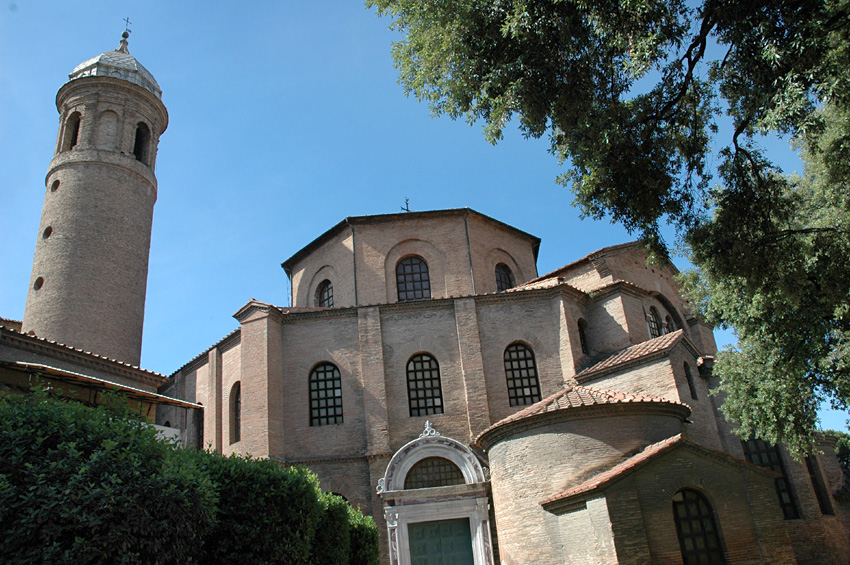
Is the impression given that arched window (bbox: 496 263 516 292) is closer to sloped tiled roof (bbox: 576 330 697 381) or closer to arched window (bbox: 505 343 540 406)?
arched window (bbox: 505 343 540 406)

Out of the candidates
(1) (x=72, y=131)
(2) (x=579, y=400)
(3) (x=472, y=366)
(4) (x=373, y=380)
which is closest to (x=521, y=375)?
(3) (x=472, y=366)

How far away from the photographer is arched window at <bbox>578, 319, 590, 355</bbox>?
17.5 m

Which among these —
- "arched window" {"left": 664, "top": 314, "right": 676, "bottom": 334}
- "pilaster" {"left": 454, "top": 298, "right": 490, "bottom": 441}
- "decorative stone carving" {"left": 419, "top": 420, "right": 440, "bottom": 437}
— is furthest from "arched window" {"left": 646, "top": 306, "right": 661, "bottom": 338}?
"decorative stone carving" {"left": 419, "top": 420, "right": 440, "bottom": 437}

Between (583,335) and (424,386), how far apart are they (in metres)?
4.96

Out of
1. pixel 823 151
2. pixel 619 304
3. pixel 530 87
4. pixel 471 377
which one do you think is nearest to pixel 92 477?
pixel 530 87

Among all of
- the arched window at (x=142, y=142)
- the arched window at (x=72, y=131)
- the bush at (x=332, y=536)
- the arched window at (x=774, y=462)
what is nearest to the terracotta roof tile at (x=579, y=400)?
the bush at (x=332, y=536)

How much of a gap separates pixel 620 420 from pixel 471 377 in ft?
16.2

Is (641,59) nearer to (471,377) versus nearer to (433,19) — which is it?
(433,19)

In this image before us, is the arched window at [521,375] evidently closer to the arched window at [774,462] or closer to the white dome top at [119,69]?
the arched window at [774,462]

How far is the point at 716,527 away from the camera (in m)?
11.1

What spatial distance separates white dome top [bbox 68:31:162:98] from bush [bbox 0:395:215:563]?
2020 centimetres

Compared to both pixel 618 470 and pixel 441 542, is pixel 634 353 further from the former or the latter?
pixel 441 542

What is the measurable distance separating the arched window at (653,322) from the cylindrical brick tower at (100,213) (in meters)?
16.2

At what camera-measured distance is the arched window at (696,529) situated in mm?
10906
